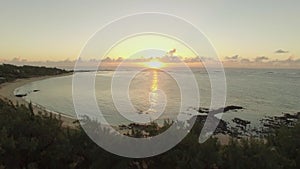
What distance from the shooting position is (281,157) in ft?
30.6

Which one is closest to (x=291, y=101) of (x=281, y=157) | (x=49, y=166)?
(x=281, y=157)

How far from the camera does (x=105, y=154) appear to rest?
9.33m

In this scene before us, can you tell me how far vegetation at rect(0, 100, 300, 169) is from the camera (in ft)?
29.6

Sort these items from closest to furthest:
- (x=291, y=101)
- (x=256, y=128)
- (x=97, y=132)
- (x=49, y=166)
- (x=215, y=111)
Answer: (x=49, y=166), (x=97, y=132), (x=256, y=128), (x=215, y=111), (x=291, y=101)

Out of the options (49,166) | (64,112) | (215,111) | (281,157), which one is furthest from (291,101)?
(49,166)

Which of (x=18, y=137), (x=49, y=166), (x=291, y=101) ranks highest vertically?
(x=18, y=137)

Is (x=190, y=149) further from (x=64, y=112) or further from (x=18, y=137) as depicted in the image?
(x=64, y=112)

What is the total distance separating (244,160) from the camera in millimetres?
9000

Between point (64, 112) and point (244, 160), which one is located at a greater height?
point (244, 160)

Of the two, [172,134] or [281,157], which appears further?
[172,134]

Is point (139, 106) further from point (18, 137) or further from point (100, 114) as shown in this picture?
point (18, 137)

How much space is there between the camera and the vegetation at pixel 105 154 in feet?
29.6

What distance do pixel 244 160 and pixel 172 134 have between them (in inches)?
89.5

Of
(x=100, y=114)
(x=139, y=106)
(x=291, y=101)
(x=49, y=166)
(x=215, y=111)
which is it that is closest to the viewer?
(x=49, y=166)
